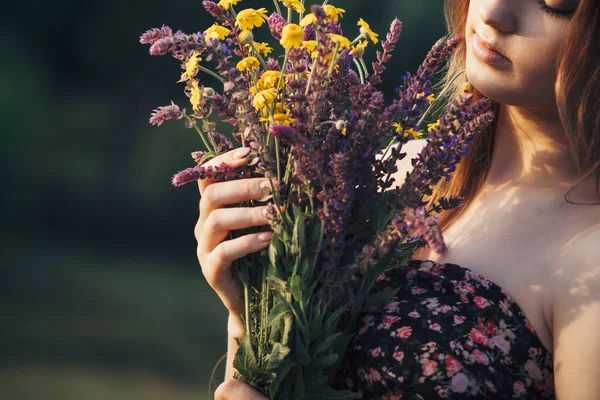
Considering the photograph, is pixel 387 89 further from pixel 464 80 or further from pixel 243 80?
pixel 243 80

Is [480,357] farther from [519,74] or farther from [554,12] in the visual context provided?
[554,12]

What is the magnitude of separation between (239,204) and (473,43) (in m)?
0.54

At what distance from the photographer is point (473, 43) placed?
4.06 ft

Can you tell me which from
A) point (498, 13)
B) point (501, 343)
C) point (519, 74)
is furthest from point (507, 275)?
point (498, 13)

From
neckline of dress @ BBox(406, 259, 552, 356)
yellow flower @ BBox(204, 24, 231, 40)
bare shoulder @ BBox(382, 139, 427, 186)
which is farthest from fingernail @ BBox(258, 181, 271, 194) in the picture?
bare shoulder @ BBox(382, 139, 427, 186)

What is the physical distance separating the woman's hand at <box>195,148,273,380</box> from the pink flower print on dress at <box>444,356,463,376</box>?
0.35 meters

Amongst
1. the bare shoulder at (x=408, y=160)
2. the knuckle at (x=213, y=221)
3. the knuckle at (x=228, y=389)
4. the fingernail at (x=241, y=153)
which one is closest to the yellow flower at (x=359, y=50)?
the fingernail at (x=241, y=153)

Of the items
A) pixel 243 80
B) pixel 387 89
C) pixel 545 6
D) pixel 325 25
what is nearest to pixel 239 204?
pixel 243 80

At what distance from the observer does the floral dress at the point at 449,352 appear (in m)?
1.12

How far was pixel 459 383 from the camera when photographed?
3.62 ft

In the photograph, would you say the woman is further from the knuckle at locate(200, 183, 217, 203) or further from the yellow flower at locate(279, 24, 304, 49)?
the yellow flower at locate(279, 24, 304, 49)

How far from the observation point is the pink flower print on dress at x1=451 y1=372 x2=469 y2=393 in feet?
3.62

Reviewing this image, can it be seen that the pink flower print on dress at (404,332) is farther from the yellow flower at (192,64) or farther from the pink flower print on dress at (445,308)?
the yellow flower at (192,64)

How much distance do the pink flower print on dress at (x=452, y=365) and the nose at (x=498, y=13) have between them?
59 cm
